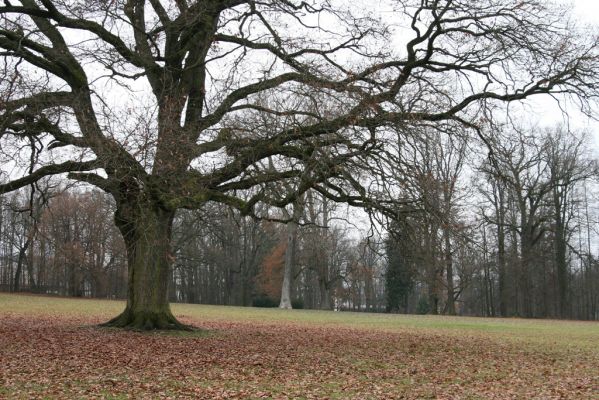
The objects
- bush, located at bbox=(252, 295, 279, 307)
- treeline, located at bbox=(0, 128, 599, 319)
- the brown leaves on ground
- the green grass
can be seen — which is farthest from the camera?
bush, located at bbox=(252, 295, 279, 307)

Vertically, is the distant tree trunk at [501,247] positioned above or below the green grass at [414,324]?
above

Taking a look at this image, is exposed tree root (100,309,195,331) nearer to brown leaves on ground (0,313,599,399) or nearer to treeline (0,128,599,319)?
brown leaves on ground (0,313,599,399)

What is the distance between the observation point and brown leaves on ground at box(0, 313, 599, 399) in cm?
917

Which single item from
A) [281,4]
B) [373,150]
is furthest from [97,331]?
[281,4]

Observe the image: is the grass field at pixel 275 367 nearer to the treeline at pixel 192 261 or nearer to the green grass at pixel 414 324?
the green grass at pixel 414 324

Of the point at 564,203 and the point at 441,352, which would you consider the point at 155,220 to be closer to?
the point at 441,352

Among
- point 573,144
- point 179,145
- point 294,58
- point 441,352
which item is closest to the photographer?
point 179,145

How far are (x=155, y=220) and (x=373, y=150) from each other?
20.6ft

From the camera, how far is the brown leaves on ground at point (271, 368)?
30.1ft

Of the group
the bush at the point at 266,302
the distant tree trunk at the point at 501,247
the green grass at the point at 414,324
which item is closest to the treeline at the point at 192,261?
the bush at the point at 266,302

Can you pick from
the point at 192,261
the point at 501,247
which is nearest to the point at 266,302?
the point at 192,261

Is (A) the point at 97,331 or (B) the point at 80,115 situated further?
(A) the point at 97,331

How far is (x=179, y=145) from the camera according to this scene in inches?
531

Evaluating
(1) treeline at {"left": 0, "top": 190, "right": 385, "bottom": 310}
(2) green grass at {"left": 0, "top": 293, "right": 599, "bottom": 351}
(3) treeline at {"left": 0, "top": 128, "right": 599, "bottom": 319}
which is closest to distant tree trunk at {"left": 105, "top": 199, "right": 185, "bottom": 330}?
(2) green grass at {"left": 0, "top": 293, "right": 599, "bottom": 351}
